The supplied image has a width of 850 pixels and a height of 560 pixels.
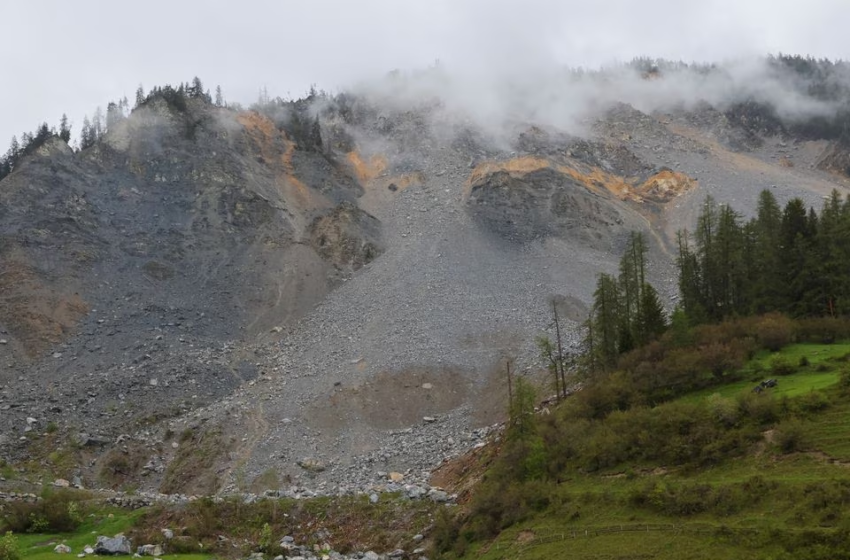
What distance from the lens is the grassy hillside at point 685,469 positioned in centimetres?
2694

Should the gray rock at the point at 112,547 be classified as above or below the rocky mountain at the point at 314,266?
below

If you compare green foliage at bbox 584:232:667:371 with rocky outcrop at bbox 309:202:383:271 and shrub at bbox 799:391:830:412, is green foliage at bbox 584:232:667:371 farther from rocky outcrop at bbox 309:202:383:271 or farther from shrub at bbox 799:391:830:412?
rocky outcrop at bbox 309:202:383:271

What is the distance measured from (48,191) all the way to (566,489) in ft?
269

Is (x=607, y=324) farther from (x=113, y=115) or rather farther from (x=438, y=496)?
(x=113, y=115)

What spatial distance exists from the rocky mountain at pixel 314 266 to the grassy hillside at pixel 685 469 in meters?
12.4

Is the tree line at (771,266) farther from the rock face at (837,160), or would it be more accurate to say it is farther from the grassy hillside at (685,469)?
the rock face at (837,160)

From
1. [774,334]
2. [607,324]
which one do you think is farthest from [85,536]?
[774,334]

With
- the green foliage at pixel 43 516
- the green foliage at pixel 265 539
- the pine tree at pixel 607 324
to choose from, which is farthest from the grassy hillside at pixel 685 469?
the green foliage at pixel 43 516

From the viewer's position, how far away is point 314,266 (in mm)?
92500

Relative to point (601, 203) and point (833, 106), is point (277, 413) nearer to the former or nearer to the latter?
point (601, 203)

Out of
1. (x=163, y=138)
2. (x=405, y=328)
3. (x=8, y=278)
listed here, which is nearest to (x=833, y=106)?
(x=405, y=328)

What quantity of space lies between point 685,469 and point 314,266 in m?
65.7

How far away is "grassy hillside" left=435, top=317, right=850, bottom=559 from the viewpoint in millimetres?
26938

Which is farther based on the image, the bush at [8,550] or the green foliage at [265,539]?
the green foliage at [265,539]
